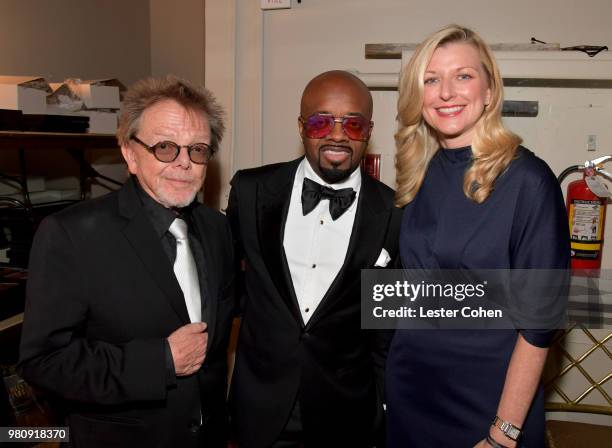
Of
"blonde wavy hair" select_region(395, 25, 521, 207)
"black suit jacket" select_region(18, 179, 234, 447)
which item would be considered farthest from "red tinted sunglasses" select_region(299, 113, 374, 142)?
"black suit jacket" select_region(18, 179, 234, 447)

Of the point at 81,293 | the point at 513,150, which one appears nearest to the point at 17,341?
the point at 81,293

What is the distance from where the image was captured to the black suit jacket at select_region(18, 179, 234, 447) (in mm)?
1463

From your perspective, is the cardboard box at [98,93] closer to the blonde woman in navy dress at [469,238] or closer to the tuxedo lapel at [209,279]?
the tuxedo lapel at [209,279]

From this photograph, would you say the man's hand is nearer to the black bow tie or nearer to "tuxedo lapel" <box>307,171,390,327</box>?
"tuxedo lapel" <box>307,171,390,327</box>

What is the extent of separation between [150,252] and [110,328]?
257mm

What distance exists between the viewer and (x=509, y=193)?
63.4 inches

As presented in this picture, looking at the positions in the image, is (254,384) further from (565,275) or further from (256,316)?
(565,275)

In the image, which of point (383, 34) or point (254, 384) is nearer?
point (254, 384)

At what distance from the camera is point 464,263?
171 cm

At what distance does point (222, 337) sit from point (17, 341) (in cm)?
118

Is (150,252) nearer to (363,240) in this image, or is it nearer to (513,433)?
(363,240)

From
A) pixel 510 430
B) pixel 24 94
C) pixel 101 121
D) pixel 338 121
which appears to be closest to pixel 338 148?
pixel 338 121

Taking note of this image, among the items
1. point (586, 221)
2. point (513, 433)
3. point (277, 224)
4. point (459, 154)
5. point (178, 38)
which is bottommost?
point (513, 433)

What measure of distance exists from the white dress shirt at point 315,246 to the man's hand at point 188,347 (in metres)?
0.45
